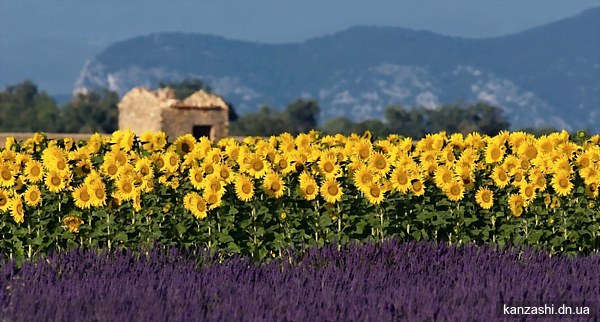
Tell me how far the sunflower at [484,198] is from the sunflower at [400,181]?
2.47ft

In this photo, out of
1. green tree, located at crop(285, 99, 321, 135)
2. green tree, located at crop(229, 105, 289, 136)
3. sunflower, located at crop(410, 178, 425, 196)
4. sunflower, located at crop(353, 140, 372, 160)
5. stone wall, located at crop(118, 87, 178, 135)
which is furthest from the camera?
green tree, located at crop(285, 99, 321, 135)

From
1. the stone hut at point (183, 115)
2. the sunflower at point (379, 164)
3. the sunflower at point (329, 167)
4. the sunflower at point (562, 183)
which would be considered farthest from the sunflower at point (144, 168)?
the stone hut at point (183, 115)

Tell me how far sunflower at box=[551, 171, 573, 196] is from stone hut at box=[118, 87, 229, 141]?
725 inches

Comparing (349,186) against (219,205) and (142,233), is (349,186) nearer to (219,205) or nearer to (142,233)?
(219,205)

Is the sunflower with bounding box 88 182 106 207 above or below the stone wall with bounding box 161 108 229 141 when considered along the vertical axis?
below

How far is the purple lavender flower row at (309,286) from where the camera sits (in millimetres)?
4531

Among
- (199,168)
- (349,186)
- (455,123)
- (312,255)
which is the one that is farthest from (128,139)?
(455,123)

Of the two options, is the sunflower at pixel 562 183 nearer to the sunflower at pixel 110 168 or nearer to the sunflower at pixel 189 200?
the sunflower at pixel 189 200

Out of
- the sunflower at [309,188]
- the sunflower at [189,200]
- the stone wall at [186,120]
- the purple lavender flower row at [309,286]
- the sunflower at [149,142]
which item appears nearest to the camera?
the purple lavender flower row at [309,286]

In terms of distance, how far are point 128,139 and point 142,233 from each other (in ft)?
3.84

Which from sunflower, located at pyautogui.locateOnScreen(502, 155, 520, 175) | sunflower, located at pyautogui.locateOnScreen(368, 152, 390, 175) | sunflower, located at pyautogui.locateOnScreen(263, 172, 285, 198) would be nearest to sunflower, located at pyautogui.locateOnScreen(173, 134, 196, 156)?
sunflower, located at pyautogui.locateOnScreen(263, 172, 285, 198)

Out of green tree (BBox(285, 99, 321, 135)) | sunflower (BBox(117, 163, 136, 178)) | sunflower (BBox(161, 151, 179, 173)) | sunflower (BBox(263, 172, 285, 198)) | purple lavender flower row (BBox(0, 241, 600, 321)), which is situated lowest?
purple lavender flower row (BBox(0, 241, 600, 321))

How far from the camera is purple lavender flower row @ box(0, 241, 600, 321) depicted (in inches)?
178

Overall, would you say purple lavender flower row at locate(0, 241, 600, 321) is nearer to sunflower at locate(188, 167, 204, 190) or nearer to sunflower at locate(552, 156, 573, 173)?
sunflower at locate(188, 167, 204, 190)
